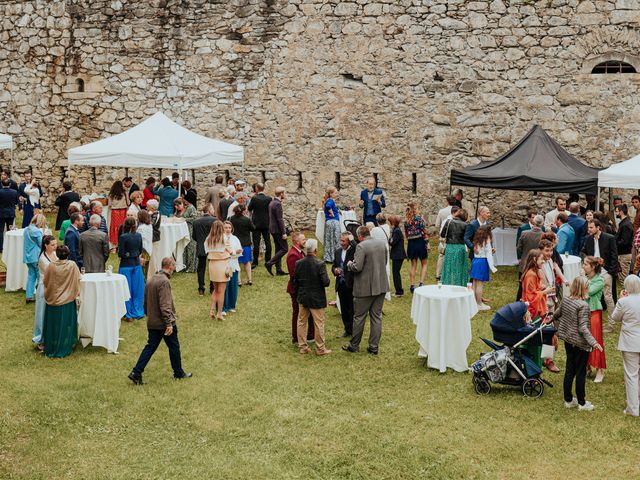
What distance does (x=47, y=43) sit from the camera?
723 inches

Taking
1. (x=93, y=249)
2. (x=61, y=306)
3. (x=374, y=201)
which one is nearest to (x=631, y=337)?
(x=61, y=306)

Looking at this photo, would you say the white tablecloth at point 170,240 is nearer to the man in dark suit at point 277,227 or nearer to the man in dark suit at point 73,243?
the man in dark suit at point 277,227

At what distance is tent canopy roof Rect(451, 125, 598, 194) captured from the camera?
12930 mm

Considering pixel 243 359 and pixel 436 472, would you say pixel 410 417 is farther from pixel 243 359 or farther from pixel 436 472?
pixel 243 359

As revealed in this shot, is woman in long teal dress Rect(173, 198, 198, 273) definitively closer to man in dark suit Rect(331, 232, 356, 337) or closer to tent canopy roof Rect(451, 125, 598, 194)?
man in dark suit Rect(331, 232, 356, 337)

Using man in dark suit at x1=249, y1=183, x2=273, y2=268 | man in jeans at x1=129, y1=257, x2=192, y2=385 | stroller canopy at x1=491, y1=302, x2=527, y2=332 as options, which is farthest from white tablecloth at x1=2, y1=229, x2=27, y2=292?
stroller canopy at x1=491, y1=302, x2=527, y2=332

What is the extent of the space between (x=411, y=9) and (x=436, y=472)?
1154 centimetres

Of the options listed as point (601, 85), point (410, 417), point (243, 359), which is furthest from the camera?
point (601, 85)

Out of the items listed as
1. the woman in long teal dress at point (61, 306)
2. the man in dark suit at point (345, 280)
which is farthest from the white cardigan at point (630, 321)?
the woman in long teal dress at point (61, 306)

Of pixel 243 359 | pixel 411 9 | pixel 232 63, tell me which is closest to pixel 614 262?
pixel 243 359

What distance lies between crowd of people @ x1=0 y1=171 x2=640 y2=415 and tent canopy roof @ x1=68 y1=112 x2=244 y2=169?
0.61 metres

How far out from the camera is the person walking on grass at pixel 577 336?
7.61 meters

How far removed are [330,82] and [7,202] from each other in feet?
22.4

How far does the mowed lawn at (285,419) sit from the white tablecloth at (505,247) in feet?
13.9
